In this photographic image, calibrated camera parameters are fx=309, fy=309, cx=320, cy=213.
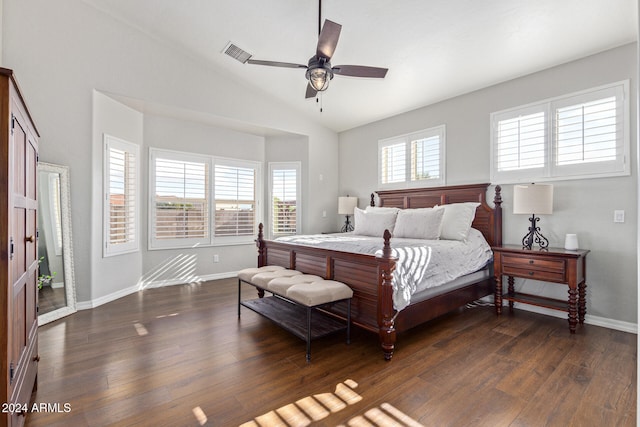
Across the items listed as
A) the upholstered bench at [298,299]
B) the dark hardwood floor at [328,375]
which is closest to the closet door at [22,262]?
the dark hardwood floor at [328,375]

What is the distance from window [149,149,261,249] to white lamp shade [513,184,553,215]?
431 centimetres

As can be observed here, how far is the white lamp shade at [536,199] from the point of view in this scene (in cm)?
329

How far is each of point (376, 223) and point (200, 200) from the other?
3.05 meters

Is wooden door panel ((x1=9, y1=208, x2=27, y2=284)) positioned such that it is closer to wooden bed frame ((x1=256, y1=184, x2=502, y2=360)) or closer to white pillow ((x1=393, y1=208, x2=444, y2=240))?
wooden bed frame ((x1=256, y1=184, x2=502, y2=360))

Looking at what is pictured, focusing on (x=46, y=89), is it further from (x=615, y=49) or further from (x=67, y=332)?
(x=615, y=49)

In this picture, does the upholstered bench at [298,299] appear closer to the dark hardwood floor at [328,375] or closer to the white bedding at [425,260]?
the dark hardwood floor at [328,375]

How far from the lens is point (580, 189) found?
3393mm

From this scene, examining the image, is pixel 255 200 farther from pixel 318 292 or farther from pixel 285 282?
pixel 318 292

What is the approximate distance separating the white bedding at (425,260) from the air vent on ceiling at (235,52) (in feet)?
8.65

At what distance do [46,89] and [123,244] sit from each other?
2.07 metres

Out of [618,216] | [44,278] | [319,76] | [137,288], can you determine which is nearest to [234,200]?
[137,288]

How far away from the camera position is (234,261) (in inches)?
225

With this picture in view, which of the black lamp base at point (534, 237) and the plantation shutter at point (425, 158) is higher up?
the plantation shutter at point (425, 158)

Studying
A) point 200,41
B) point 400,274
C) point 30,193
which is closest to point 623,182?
point 400,274
